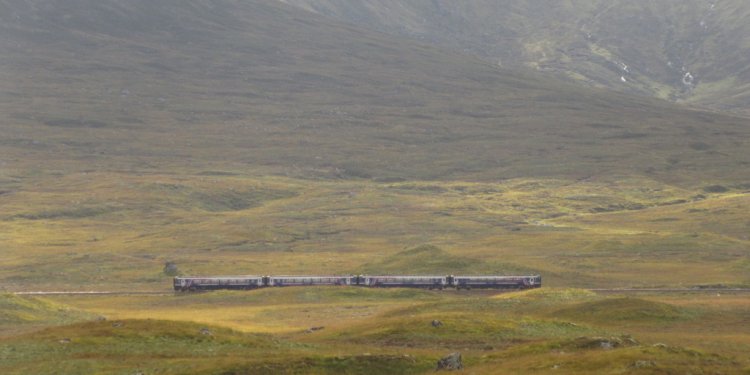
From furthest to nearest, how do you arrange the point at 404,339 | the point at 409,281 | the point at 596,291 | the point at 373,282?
1. the point at 373,282
2. the point at 409,281
3. the point at 596,291
4. the point at 404,339

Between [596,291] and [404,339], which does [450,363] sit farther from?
[596,291]

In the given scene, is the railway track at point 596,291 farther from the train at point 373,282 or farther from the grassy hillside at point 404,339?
the grassy hillside at point 404,339

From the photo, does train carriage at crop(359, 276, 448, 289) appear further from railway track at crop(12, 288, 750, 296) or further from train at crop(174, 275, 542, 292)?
railway track at crop(12, 288, 750, 296)

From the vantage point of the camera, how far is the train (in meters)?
129

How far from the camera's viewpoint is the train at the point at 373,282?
129m

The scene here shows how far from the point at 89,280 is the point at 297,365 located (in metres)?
104

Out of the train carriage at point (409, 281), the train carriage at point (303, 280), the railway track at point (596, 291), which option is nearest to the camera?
the railway track at point (596, 291)

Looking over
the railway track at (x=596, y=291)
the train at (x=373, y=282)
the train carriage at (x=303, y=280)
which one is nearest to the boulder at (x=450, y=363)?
the train at (x=373, y=282)

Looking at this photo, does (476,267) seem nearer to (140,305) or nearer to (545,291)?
(545,291)

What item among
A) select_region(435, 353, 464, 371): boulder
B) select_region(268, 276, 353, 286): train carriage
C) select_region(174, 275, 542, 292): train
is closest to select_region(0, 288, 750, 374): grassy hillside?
select_region(435, 353, 464, 371): boulder

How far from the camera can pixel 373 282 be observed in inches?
5133

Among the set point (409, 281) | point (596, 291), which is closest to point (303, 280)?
point (409, 281)

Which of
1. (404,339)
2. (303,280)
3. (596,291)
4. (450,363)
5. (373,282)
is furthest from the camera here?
(303,280)

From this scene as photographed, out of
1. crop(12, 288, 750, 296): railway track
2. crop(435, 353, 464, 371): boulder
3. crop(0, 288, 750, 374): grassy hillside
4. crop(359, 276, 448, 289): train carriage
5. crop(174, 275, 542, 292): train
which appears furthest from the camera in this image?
crop(174, 275, 542, 292): train
